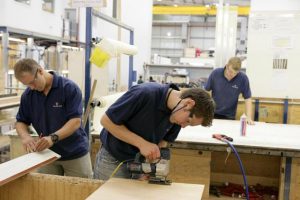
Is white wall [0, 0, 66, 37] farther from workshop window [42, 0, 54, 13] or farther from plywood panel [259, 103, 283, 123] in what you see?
plywood panel [259, 103, 283, 123]

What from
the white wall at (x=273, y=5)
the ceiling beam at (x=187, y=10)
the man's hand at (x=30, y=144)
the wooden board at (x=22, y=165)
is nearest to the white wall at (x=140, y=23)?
the white wall at (x=273, y=5)

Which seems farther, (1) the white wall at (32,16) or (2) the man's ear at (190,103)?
(1) the white wall at (32,16)

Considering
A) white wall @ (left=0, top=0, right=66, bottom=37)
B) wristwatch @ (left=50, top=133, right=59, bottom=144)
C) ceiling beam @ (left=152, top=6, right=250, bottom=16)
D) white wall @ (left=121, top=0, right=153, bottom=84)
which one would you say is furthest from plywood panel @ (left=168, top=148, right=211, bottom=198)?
ceiling beam @ (left=152, top=6, right=250, bottom=16)

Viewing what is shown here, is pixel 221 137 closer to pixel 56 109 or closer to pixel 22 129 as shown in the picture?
pixel 56 109

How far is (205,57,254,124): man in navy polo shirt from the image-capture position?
371 cm

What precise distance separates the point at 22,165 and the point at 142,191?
69 centimetres

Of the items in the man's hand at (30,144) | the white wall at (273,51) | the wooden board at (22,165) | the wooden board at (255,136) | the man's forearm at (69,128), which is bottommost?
the wooden board at (255,136)

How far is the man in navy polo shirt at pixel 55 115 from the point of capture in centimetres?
204

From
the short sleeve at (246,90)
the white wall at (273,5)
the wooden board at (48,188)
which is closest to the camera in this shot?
the wooden board at (48,188)

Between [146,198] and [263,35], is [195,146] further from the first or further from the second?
[263,35]

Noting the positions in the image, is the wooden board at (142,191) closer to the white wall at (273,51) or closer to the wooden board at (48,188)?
the wooden board at (48,188)

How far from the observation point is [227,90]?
374cm

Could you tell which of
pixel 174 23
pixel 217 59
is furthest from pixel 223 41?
pixel 174 23

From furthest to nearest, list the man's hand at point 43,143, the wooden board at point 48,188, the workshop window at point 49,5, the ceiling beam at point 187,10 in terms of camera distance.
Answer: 1. the ceiling beam at point 187,10
2. the workshop window at point 49,5
3. the man's hand at point 43,143
4. the wooden board at point 48,188
